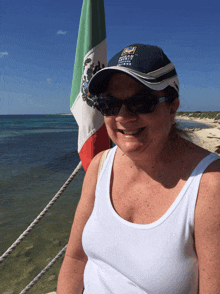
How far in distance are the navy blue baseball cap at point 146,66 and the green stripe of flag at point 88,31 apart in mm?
1371

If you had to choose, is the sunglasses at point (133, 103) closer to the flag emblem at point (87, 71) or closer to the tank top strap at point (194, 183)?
the tank top strap at point (194, 183)

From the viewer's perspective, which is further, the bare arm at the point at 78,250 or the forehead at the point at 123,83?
the bare arm at the point at 78,250

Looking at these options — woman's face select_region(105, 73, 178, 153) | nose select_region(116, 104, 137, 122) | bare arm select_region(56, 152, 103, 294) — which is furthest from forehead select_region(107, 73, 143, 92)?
bare arm select_region(56, 152, 103, 294)

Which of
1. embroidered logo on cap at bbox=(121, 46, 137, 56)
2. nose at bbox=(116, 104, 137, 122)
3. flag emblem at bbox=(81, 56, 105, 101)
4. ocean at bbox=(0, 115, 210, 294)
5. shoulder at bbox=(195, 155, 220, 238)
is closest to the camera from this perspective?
shoulder at bbox=(195, 155, 220, 238)

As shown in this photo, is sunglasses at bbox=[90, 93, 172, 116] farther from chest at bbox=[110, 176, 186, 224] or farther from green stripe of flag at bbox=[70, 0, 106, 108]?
green stripe of flag at bbox=[70, 0, 106, 108]

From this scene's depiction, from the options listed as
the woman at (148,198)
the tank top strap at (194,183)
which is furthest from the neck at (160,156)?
the tank top strap at (194,183)

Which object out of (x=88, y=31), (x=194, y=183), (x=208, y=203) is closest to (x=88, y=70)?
(x=88, y=31)

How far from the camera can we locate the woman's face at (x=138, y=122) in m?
1.24

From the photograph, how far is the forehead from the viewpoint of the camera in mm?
1225

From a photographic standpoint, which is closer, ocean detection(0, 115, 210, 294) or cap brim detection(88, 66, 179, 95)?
cap brim detection(88, 66, 179, 95)

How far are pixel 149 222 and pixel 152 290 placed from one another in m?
0.36

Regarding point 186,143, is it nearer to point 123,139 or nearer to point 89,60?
point 123,139

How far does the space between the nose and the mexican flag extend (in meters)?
1.18

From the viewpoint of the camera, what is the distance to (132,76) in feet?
3.66
